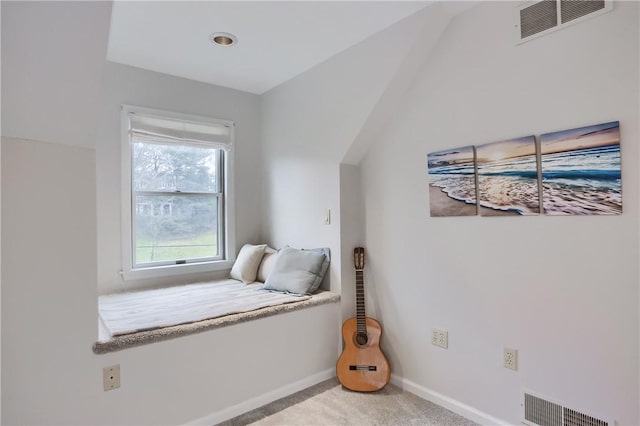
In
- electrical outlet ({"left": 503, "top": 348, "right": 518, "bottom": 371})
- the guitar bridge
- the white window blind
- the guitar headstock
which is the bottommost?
the guitar bridge

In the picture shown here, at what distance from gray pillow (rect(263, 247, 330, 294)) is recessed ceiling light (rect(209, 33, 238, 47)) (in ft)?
5.12

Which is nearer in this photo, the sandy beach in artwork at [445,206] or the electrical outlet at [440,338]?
the sandy beach in artwork at [445,206]

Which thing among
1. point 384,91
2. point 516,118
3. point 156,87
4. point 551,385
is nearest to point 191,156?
point 156,87

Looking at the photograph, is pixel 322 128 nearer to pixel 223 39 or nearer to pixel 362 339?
pixel 223 39

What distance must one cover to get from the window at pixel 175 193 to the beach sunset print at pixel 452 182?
1874 mm

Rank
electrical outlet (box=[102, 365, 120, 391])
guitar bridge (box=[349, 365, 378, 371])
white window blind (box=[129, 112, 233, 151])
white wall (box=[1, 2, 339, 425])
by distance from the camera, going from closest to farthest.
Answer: white wall (box=[1, 2, 339, 425]) → electrical outlet (box=[102, 365, 120, 391]) → guitar bridge (box=[349, 365, 378, 371]) → white window blind (box=[129, 112, 233, 151])

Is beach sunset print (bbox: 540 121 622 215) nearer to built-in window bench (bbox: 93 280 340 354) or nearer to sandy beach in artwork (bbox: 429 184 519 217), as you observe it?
sandy beach in artwork (bbox: 429 184 519 217)

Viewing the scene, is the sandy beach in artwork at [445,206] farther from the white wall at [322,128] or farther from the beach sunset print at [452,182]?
the white wall at [322,128]

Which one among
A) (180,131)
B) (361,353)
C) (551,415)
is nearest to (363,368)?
(361,353)

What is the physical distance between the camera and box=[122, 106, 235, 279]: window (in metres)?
2.87

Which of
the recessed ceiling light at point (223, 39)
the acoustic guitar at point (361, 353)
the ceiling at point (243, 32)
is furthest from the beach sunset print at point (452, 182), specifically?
the recessed ceiling light at point (223, 39)

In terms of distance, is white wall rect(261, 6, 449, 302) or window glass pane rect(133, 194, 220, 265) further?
window glass pane rect(133, 194, 220, 265)

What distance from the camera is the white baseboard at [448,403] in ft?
6.65

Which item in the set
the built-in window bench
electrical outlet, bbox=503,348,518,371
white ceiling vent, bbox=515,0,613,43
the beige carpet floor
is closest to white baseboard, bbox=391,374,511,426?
the beige carpet floor
